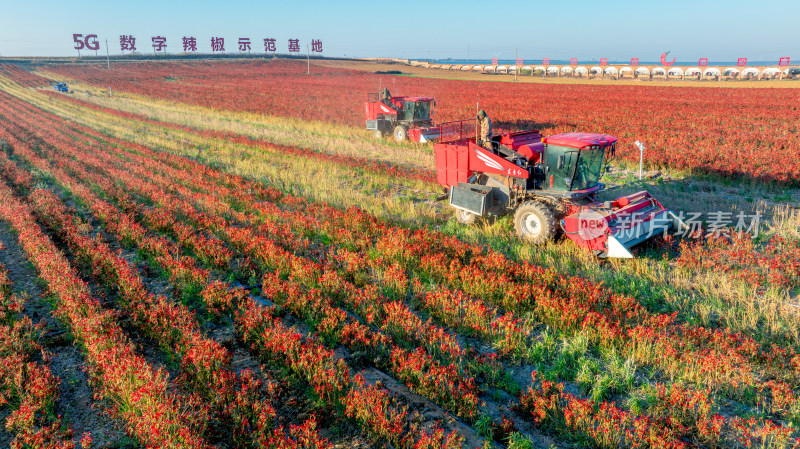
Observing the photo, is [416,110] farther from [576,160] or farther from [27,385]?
[27,385]

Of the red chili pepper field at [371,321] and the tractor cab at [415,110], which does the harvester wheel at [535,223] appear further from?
the tractor cab at [415,110]

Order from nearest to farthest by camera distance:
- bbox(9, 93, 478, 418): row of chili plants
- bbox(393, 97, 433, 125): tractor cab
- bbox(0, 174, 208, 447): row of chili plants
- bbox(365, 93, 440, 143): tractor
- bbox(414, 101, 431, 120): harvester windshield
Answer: bbox(0, 174, 208, 447): row of chili plants < bbox(9, 93, 478, 418): row of chili plants < bbox(365, 93, 440, 143): tractor < bbox(393, 97, 433, 125): tractor cab < bbox(414, 101, 431, 120): harvester windshield

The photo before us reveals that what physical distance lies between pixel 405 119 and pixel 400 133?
80cm

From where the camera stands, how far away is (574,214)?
805 centimetres

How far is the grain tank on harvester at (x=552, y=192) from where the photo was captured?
7887 millimetres

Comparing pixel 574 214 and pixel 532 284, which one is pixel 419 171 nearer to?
pixel 574 214

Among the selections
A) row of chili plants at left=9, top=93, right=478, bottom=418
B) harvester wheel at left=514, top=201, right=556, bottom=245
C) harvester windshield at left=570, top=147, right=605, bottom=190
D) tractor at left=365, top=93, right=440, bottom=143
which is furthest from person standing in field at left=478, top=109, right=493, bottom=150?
tractor at left=365, top=93, right=440, bottom=143

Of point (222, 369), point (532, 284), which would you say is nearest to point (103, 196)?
point (222, 369)

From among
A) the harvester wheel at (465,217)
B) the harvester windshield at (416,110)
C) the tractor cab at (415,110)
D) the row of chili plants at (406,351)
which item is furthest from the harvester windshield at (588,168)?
the harvester windshield at (416,110)

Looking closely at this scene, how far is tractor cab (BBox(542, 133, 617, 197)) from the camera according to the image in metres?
8.35

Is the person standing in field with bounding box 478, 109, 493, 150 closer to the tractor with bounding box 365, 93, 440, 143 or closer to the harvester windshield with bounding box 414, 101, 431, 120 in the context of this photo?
the tractor with bounding box 365, 93, 440, 143

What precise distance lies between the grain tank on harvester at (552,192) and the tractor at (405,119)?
9.51 m

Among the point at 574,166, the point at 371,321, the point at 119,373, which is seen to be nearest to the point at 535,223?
the point at 574,166

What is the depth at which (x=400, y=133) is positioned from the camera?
20.8 meters
